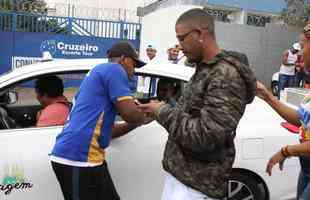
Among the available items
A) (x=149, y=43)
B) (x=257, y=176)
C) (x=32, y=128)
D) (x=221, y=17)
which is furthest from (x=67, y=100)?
(x=221, y=17)

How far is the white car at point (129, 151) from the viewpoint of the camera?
12.3 feet

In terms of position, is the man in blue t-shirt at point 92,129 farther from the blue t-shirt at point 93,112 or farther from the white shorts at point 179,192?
the white shorts at point 179,192

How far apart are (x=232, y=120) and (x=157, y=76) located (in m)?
1.85

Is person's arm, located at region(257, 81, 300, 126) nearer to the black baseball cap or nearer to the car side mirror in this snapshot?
the black baseball cap

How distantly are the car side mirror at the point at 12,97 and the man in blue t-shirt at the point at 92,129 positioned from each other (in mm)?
1173

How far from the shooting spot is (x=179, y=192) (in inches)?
99.0

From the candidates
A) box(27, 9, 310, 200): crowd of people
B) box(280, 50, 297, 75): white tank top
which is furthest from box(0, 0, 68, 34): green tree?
box(27, 9, 310, 200): crowd of people

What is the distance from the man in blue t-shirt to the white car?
0.57 m

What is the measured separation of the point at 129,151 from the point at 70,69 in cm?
76

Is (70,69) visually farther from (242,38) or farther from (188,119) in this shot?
(242,38)

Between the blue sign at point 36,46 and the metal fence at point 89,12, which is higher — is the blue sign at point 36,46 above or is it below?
below

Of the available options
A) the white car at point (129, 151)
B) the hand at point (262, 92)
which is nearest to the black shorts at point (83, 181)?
the white car at point (129, 151)

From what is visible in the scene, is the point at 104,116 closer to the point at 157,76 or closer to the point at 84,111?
the point at 84,111

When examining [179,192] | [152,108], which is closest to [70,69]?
[152,108]
